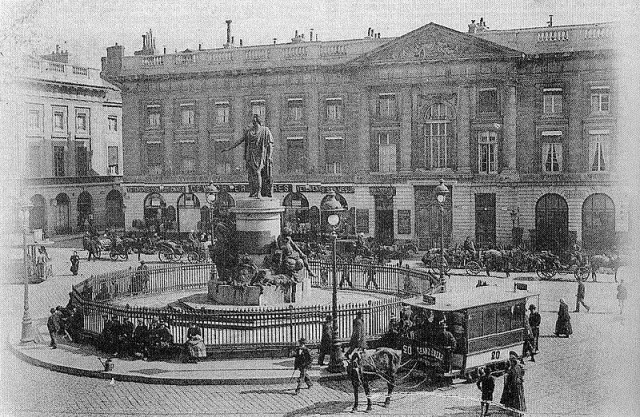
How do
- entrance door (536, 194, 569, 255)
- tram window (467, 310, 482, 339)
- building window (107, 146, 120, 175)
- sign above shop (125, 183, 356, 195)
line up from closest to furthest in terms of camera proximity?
tram window (467, 310, 482, 339), entrance door (536, 194, 569, 255), sign above shop (125, 183, 356, 195), building window (107, 146, 120, 175)

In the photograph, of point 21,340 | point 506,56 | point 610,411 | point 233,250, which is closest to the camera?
point 610,411

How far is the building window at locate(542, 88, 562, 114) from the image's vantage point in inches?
1359

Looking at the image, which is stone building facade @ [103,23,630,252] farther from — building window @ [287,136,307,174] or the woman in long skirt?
the woman in long skirt

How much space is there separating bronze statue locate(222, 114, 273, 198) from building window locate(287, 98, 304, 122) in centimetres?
1945

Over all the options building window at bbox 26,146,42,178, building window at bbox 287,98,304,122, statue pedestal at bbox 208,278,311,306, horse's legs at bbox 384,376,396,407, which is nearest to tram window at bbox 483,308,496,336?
horse's legs at bbox 384,376,396,407

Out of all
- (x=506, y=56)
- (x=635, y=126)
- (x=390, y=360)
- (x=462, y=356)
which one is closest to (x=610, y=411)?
(x=462, y=356)

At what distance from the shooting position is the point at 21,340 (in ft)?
58.9

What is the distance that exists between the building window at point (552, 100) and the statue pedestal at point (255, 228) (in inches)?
752

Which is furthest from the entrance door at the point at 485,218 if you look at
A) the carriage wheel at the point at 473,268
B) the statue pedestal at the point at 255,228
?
the statue pedestal at the point at 255,228

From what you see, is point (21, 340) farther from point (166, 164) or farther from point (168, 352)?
point (166, 164)

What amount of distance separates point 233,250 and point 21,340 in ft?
19.0

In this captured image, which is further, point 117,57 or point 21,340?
point 117,57

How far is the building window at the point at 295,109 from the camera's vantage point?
40.1 meters

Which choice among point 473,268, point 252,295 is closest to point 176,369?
point 252,295
